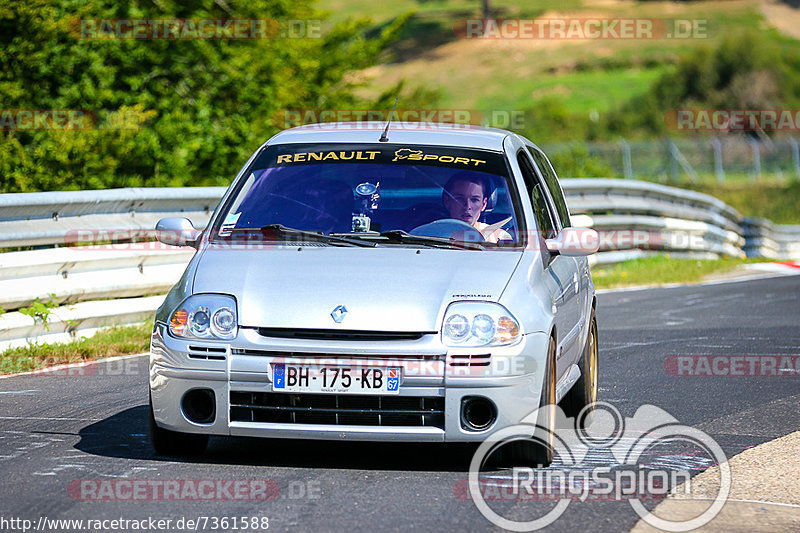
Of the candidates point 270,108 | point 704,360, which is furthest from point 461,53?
point 704,360

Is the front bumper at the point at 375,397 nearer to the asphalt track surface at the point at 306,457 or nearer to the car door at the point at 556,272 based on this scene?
the asphalt track surface at the point at 306,457

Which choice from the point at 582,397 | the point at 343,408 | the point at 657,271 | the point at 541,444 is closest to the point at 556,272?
the point at 582,397

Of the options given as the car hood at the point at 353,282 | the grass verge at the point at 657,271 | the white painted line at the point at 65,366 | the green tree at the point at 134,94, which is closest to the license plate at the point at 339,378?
the car hood at the point at 353,282

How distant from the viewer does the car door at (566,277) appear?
654 cm

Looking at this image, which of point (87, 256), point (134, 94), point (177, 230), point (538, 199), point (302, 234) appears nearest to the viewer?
point (302, 234)

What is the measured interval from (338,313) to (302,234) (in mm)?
921

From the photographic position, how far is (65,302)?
31.3 feet

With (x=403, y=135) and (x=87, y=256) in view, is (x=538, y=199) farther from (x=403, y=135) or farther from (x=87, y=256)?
(x=87, y=256)

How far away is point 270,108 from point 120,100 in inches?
91.8

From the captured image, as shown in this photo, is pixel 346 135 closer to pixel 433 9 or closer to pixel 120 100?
pixel 120 100

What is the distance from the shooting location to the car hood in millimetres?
5648

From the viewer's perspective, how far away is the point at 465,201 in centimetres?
673

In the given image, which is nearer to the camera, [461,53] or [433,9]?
[461,53]

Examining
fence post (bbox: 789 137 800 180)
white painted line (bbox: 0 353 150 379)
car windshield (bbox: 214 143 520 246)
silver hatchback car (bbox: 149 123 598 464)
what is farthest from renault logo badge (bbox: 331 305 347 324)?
fence post (bbox: 789 137 800 180)
